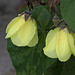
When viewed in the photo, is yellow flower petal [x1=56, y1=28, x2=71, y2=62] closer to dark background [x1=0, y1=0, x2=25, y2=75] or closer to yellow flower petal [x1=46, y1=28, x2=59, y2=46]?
yellow flower petal [x1=46, y1=28, x2=59, y2=46]

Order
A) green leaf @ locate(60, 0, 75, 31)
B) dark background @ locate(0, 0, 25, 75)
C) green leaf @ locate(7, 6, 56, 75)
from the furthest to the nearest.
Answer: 1. dark background @ locate(0, 0, 25, 75)
2. green leaf @ locate(7, 6, 56, 75)
3. green leaf @ locate(60, 0, 75, 31)

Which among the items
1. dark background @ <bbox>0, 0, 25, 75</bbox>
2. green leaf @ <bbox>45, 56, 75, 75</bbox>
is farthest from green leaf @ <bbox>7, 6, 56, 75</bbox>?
dark background @ <bbox>0, 0, 25, 75</bbox>

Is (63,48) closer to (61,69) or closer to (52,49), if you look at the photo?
(52,49)

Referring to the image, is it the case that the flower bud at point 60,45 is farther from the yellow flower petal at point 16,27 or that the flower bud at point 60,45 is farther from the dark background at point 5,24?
the dark background at point 5,24

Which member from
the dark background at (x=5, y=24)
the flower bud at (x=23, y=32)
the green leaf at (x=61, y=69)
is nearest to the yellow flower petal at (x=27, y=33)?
the flower bud at (x=23, y=32)

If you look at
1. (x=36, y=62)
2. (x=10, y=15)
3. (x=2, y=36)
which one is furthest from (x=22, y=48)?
(x=10, y=15)

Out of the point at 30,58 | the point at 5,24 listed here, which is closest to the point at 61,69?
the point at 30,58

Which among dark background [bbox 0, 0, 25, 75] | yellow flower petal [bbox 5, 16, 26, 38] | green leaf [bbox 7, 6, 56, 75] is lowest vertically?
dark background [bbox 0, 0, 25, 75]
